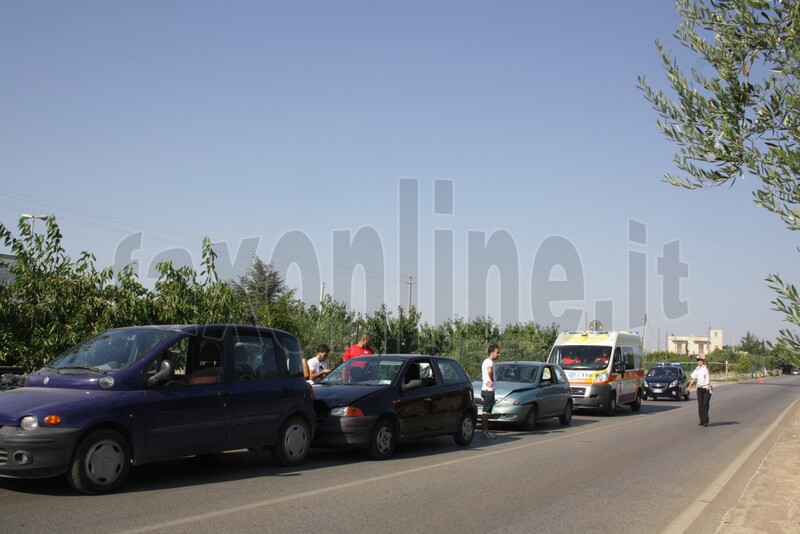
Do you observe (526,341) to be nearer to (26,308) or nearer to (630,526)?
(26,308)

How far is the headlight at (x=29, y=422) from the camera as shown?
7781 millimetres

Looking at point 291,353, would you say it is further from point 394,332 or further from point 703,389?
point 394,332

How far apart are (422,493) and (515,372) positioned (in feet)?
32.9

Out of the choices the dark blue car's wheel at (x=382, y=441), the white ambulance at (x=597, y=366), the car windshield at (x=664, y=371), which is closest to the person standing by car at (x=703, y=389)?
the white ambulance at (x=597, y=366)

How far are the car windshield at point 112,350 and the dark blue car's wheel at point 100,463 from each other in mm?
950

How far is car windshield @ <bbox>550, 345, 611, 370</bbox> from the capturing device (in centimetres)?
2308

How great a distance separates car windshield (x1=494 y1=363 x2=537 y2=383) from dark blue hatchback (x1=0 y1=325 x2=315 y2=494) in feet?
27.9

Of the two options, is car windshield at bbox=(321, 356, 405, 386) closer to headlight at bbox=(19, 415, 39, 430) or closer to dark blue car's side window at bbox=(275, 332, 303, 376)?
dark blue car's side window at bbox=(275, 332, 303, 376)

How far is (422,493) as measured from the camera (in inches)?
356

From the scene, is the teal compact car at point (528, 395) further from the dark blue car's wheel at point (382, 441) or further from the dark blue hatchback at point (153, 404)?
the dark blue hatchback at point (153, 404)

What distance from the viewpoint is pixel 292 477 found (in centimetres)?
988

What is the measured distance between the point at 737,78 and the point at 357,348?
373 inches

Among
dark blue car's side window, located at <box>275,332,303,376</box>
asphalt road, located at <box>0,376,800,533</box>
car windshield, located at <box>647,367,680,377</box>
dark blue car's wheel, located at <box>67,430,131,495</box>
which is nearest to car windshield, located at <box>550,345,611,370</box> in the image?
asphalt road, located at <box>0,376,800,533</box>

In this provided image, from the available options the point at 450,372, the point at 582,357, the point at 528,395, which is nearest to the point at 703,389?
the point at 582,357
